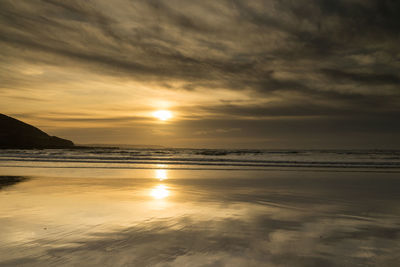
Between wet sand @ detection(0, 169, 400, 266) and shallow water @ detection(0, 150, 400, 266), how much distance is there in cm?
2

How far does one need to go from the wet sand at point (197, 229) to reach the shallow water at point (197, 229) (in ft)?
0.06

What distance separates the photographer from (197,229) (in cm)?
663

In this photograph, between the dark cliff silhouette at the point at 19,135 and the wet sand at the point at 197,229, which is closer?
the wet sand at the point at 197,229

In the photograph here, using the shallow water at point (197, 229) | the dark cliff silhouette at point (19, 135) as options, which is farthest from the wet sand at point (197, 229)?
the dark cliff silhouette at point (19, 135)

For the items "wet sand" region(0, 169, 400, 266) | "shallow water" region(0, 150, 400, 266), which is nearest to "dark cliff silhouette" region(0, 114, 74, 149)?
"shallow water" region(0, 150, 400, 266)

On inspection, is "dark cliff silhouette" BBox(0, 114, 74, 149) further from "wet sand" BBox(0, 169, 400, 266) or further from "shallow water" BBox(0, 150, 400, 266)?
"wet sand" BBox(0, 169, 400, 266)

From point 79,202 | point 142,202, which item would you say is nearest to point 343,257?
point 142,202

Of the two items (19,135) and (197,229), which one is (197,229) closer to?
(197,229)

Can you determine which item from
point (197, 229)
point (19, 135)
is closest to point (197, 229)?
point (197, 229)

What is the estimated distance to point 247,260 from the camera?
4734 millimetres

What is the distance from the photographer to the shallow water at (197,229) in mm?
4824

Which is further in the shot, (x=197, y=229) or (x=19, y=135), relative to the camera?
(x=19, y=135)

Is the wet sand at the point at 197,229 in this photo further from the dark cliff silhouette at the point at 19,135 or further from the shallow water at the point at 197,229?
the dark cliff silhouette at the point at 19,135

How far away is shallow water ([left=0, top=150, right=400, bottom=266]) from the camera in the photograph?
4824 millimetres
